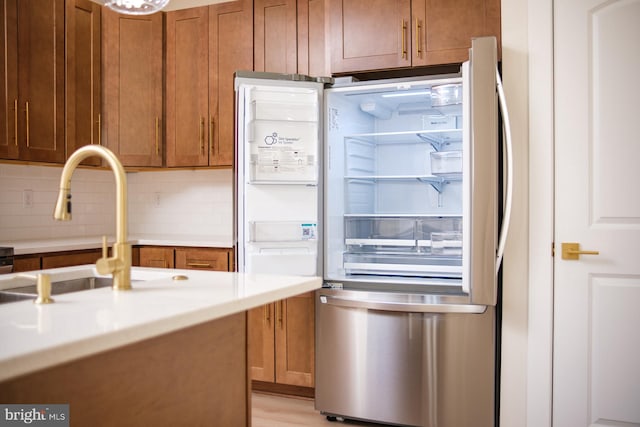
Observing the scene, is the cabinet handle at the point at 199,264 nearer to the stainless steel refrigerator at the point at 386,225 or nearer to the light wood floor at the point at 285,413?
the stainless steel refrigerator at the point at 386,225

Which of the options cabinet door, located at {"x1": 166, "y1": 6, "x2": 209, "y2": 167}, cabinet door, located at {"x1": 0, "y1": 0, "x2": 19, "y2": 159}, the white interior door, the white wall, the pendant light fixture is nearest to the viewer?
the pendant light fixture

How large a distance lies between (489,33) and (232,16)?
1.64 metres

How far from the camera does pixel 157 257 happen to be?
3604 millimetres

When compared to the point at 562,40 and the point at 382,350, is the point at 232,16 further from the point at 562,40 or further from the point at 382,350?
the point at 382,350

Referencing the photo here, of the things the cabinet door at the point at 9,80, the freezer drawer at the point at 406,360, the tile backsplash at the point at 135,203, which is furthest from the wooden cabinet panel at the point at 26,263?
the freezer drawer at the point at 406,360

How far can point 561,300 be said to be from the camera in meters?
2.55

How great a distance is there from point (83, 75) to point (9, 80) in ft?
1.70

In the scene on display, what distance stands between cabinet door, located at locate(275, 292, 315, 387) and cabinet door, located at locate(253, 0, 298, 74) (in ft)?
4.61

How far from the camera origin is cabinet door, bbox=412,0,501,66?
110 inches

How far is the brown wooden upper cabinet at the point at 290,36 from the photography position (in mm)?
3314

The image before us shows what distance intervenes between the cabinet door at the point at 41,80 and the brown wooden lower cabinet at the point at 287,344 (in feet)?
5.29

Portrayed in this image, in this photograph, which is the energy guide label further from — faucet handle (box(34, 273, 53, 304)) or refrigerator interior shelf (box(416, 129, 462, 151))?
faucet handle (box(34, 273, 53, 304))

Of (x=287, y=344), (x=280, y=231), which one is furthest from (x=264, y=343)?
(x=280, y=231)
